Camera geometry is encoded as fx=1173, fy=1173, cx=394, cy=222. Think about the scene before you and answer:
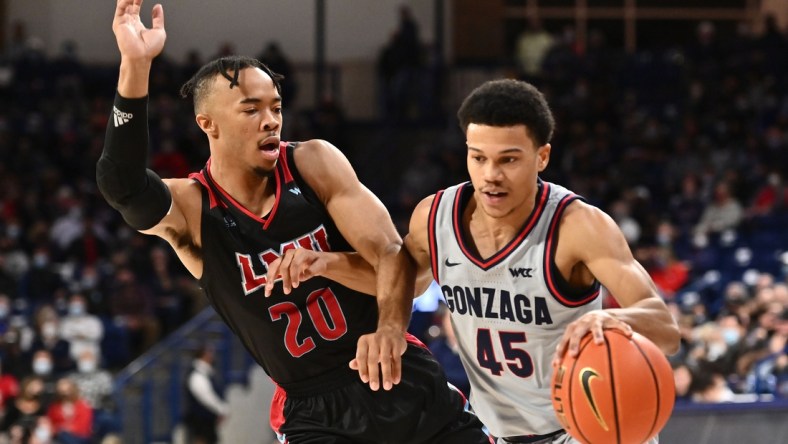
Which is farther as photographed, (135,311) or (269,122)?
(135,311)

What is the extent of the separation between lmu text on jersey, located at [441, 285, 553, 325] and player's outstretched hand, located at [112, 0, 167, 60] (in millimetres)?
1257

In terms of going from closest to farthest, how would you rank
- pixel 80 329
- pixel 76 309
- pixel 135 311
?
1. pixel 80 329
2. pixel 76 309
3. pixel 135 311

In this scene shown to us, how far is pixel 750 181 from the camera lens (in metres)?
14.3

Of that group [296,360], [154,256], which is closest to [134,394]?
[154,256]

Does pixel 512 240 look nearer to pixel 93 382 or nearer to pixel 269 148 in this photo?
pixel 269 148

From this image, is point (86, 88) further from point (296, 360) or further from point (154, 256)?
point (296, 360)

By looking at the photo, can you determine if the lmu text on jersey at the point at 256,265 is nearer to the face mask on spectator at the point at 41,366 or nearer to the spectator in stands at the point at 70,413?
the spectator in stands at the point at 70,413

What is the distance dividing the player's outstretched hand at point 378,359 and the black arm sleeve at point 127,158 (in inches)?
35.2

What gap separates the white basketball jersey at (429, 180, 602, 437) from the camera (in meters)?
3.79

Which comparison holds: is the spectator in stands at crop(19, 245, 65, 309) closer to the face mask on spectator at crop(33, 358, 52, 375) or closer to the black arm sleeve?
the face mask on spectator at crop(33, 358, 52, 375)

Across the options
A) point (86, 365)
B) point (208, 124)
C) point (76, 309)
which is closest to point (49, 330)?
point (76, 309)

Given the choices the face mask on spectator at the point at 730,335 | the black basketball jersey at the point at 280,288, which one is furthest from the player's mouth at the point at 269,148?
the face mask on spectator at the point at 730,335

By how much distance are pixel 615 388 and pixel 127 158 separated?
1721 millimetres

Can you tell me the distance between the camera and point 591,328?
323 centimetres
